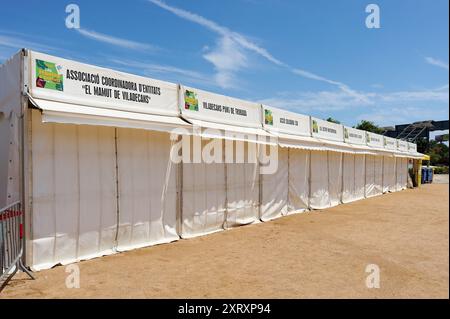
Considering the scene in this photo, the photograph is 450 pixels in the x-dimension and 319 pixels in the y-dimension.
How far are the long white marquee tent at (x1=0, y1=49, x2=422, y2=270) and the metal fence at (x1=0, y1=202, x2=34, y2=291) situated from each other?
0.16 metres

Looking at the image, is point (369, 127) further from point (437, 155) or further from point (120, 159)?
point (120, 159)

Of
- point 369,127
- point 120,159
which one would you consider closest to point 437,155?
point 369,127

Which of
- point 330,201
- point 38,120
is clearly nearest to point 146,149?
point 38,120

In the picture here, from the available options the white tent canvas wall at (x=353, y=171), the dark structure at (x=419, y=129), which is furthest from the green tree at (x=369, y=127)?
the white tent canvas wall at (x=353, y=171)

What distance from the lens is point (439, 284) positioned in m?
4.64

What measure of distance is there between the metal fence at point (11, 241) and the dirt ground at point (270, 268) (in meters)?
0.20

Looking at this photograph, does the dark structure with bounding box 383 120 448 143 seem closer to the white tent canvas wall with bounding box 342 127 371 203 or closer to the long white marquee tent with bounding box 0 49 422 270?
the white tent canvas wall with bounding box 342 127 371 203

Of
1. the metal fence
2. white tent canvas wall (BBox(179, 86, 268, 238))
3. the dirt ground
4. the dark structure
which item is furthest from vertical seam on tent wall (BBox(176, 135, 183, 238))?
the dark structure

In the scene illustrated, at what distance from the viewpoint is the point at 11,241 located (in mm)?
4969

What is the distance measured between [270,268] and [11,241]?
394cm

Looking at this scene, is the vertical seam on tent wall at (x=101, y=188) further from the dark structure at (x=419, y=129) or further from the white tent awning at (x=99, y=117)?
the dark structure at (x=419, y=129)
